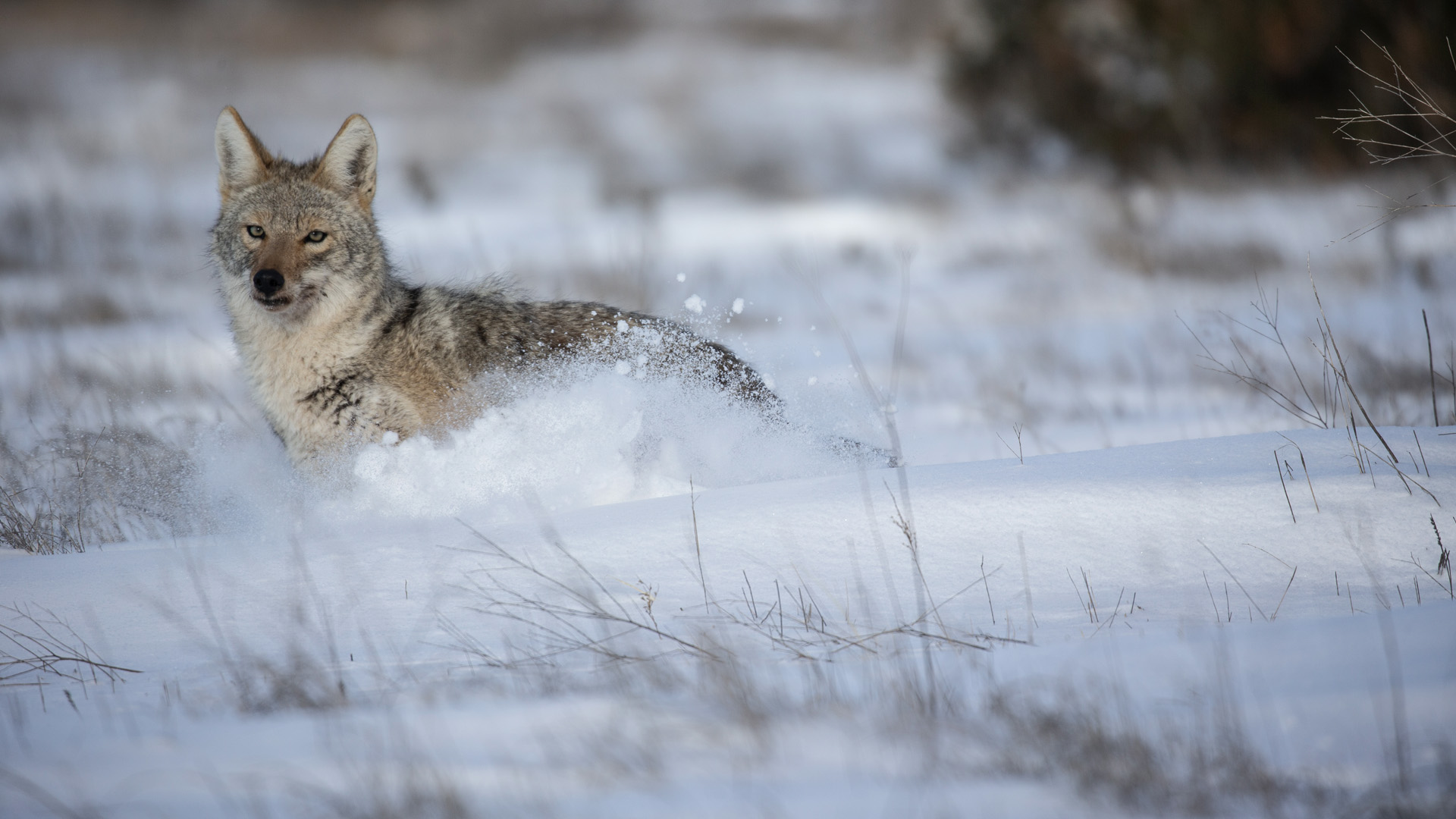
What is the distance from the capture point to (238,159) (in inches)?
190

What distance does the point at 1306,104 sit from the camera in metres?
20.0

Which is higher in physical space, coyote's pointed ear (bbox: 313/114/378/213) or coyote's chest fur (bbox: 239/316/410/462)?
coyote's pointed ear (bbox: 313/114/378/213)

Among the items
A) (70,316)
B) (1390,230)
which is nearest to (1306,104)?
(1390,230)

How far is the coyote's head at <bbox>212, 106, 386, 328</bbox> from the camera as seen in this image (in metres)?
4.48

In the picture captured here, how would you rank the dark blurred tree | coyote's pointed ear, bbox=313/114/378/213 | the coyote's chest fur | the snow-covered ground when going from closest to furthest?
the snow-covered ground
the coyote's chest fur
coyote's pointed ear, bbox=313/114/378/213
the dark blurred tree

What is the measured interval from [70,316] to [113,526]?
7.61 meters

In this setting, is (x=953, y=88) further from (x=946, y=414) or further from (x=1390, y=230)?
(x=946, y=414)

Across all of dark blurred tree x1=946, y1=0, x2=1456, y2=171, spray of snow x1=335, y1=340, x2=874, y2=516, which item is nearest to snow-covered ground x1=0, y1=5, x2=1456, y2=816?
spray of snow x1=335, y1=340, x2=874, y2=516

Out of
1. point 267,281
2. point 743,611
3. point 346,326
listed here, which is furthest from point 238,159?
point 743,611

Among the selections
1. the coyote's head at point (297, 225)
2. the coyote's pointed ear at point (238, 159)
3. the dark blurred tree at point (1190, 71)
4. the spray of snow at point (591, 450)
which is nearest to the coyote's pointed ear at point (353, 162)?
the coyote's head at point (297, 225)

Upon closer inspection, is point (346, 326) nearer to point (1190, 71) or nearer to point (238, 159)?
point (238, 159)

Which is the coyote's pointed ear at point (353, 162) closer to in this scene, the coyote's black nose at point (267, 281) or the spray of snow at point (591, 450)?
the coyote's black nose at point (267, 281)

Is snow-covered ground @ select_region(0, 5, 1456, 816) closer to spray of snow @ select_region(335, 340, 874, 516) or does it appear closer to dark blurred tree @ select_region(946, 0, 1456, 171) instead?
spray of snow @ select_region(335, 340, 874, 516)

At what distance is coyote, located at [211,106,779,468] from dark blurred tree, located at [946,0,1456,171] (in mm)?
18403
